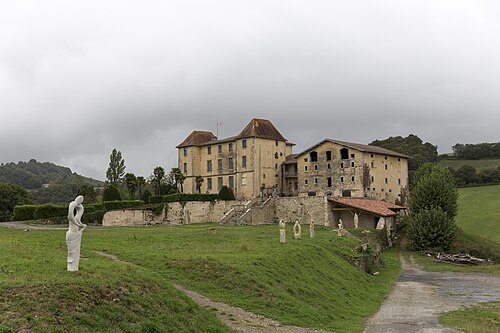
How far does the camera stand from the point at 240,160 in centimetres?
7744

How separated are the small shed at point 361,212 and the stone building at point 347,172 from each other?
716cm

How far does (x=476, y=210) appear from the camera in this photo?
83.8 metres

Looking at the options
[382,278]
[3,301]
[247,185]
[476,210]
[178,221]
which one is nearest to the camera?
[3,301]

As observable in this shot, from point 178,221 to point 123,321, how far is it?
54721mm

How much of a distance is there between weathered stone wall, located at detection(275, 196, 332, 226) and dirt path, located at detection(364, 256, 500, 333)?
15094 millimetres

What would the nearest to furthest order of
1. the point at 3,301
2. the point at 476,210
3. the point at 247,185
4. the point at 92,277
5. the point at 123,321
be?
1. the point at 3,301
2. the point at 123,321
3. the point at 92,277
4. the point at 247,185
5. the point at 476,210

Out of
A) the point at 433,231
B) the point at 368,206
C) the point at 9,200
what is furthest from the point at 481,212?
the point at 9,200

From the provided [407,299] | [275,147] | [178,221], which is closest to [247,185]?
[275,147]

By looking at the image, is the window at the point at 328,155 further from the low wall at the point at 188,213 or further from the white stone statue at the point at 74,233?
the white stone statue at the point at 74,233

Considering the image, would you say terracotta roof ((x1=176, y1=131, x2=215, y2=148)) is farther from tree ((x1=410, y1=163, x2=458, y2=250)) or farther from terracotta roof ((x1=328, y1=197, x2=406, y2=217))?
tree ((x1=410, y1=163, x2=458, y2=250))

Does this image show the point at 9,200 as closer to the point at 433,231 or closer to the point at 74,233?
the point at 433,231

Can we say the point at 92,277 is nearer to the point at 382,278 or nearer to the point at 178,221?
the point at 382,278

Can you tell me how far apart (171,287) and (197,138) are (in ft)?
220

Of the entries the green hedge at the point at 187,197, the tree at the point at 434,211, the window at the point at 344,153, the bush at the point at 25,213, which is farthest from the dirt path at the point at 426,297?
the bush at the point at 25,213
